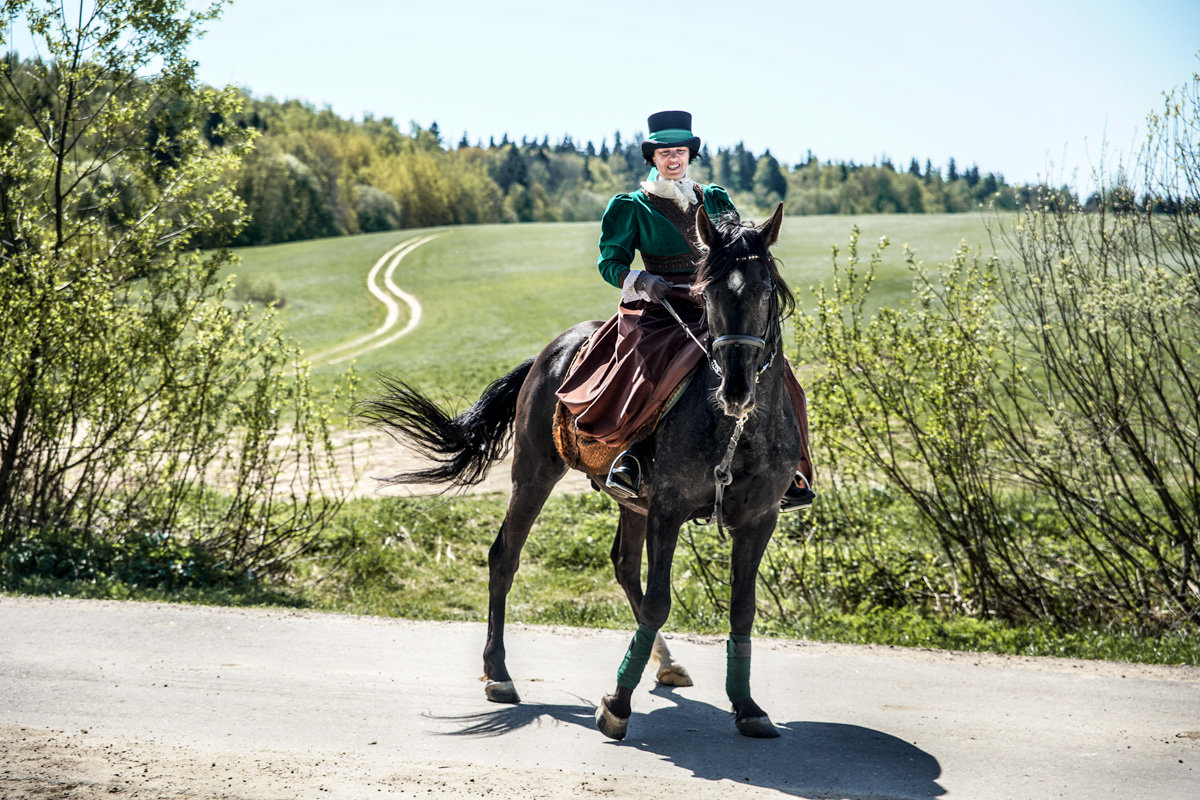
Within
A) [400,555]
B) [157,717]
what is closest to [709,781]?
[157,717]

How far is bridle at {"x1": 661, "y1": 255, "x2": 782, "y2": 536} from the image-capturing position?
430 cm

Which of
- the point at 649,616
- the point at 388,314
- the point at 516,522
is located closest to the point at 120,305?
the point at 516,522

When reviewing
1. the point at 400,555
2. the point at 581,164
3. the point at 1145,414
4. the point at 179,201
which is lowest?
the point at 400,555

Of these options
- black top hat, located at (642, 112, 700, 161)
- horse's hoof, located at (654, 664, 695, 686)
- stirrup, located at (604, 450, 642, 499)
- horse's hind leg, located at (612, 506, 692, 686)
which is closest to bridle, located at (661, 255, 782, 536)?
stirrup, located at (604, 450, 642, 499)

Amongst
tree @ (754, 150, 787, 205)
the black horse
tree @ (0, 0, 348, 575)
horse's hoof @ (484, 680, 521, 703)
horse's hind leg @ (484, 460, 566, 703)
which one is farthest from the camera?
tree @ (754, 150, 787, 205)

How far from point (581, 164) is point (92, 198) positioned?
169 metres

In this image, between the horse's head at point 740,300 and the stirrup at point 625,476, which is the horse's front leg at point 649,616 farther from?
the horse's head at point 740,300

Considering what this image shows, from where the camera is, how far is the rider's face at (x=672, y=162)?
18.0ft

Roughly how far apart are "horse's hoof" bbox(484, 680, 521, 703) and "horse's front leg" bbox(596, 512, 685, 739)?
891 millimetres

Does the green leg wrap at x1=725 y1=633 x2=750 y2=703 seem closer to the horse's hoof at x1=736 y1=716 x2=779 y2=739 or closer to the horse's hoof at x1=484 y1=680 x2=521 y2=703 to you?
the horse's hoof at x1=736 y1=716 x2=779 y2=739

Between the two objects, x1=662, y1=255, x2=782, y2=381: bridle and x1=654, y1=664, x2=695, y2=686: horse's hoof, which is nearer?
x1=662, y1=255, x2=782, y2=381: bridle

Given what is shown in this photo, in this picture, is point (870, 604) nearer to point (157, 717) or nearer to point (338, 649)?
point (338, 649)

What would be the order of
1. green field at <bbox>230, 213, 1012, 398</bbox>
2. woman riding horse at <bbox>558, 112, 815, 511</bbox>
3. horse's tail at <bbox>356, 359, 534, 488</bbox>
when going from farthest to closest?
green field at <bbox>230, 213, 1012, 398</bbox> → horse's tail at <bbox>356, 359, 534, 488</bbox> → woman riding horse at <bbox>558, 112, 815, 511</bbox>

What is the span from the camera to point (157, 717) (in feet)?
16.9
